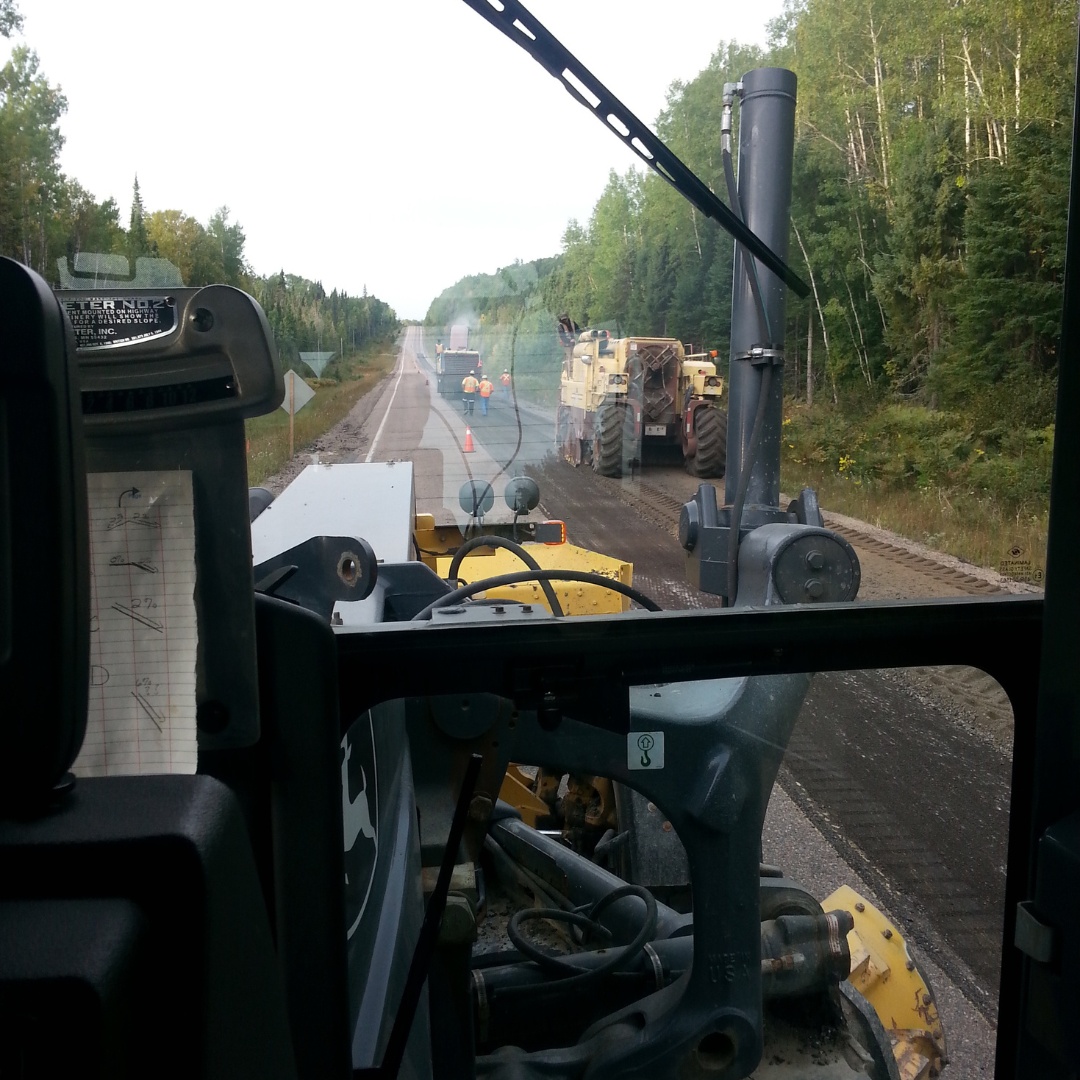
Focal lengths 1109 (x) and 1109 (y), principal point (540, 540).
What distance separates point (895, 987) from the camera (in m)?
2.11

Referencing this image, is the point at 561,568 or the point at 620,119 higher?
the point at 620,119

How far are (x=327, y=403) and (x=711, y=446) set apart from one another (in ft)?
1.56

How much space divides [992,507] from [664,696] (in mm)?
493

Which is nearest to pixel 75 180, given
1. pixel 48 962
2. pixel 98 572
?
pixel 98 572

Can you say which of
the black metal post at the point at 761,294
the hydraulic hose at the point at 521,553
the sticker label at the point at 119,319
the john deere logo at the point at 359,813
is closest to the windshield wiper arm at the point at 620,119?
the black metal post at the point at 761,294

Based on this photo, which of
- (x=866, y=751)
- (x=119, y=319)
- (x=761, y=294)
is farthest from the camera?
(x=866, y=751)

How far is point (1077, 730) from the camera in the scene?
138 centimetres

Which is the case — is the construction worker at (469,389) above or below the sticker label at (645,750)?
above

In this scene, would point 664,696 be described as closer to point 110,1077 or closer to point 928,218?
point 928,218

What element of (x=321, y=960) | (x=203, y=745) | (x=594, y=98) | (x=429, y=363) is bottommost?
(x=321, y=960)

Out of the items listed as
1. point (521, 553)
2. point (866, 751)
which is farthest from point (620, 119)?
point (866, 751)

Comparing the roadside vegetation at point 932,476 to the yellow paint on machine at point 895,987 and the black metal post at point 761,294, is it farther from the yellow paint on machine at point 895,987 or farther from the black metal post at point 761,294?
the yellow paint on machine at point 895,987

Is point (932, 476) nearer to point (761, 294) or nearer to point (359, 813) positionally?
point (761, 294)

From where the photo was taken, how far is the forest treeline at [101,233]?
104cm
